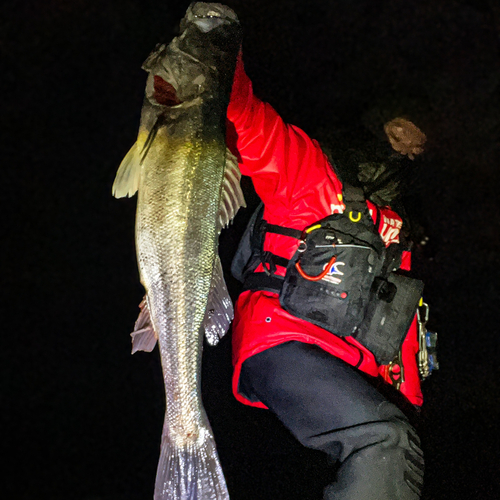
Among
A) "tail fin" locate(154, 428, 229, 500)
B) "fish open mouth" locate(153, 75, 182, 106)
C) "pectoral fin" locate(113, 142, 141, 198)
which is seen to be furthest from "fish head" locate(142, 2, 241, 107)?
"tail fin" locate(154, 428, 229, 500)

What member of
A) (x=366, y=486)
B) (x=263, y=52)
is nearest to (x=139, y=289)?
(x=263, y=52)

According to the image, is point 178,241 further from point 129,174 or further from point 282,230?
point 282,230

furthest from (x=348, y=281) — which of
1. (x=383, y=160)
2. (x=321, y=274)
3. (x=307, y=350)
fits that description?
(x=383, y=160)

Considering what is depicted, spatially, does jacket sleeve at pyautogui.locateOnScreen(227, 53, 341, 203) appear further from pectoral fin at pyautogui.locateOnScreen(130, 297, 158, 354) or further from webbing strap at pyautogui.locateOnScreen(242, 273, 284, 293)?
pectoral fin at pyautogui.locateOnScreen(130, 297, 158, 354)

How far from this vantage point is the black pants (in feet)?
4.08

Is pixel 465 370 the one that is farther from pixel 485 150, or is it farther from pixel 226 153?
pixel 226 153

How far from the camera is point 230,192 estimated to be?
Answer: 2.88ft

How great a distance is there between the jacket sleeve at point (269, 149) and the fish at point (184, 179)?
0.52ft

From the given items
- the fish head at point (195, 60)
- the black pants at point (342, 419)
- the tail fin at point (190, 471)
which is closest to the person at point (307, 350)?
the black pants at point (342, 419)

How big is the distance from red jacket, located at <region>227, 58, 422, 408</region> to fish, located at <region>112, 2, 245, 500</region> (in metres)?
0.42

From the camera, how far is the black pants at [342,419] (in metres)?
1.24

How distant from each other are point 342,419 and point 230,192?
0.82 m

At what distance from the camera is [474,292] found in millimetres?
2941

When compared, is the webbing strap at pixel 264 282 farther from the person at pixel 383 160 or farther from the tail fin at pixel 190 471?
the tail fin at pixel 190 471
